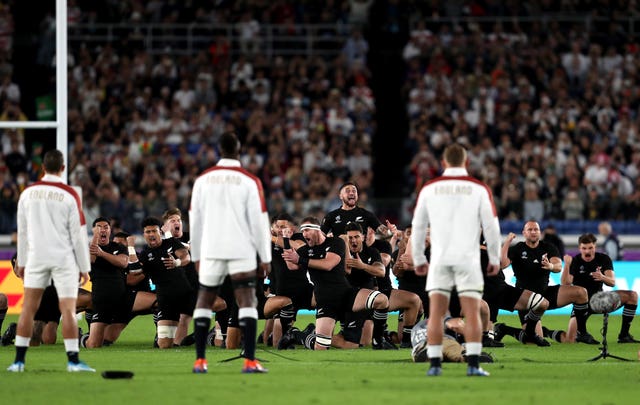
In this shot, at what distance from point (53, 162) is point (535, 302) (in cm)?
728

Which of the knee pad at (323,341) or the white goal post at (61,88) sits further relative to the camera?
the white goal post at (61,88)

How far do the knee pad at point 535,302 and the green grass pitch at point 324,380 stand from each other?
47.6 inches

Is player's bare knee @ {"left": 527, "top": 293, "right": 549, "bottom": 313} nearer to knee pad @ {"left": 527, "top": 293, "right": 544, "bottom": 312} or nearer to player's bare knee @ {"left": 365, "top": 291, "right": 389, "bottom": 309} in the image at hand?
knee pad @ {"left": 527, "top": 293, "right": 544, "bottom": 312}

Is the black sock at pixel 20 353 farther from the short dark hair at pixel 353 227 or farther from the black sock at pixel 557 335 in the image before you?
the black sock at pixel 557 335

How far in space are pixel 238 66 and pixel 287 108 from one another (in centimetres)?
200

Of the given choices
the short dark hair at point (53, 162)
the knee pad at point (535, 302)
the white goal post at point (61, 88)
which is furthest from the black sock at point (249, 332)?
the white goal post at point (61, 88)

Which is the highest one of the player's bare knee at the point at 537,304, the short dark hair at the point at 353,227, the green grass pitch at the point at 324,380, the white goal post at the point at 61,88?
the white goal post at the point at 61,88

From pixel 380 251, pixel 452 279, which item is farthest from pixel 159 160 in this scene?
pixel 452 279

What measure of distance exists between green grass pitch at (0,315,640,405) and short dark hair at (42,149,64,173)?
1.99 meters

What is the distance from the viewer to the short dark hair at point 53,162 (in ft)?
42.2

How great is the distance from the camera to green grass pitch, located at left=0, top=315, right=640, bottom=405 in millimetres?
10844

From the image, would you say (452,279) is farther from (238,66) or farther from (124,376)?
(238,66)

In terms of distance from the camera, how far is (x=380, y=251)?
1827 centimetres

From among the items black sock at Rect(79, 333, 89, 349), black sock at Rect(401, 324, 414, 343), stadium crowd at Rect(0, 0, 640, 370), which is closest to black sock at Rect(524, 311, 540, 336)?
black sock at Rect(401, 324, 414, 343)
